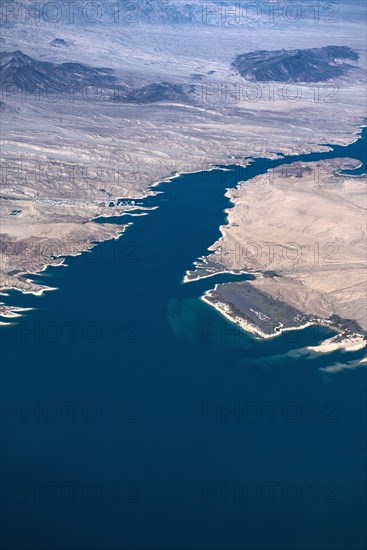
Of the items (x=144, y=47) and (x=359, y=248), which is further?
(x=144, y=47)

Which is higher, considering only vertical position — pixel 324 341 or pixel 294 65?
pixel 294 65

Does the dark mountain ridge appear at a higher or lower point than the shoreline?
higher

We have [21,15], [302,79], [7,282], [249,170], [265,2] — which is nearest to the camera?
[7,282]

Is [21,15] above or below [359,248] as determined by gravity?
above

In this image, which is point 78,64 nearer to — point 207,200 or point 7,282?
point 207,200

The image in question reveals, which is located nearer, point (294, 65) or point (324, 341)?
point (324, 341)

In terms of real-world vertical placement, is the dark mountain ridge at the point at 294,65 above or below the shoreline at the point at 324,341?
above

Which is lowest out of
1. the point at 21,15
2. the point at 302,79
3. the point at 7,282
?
the point at 7,282

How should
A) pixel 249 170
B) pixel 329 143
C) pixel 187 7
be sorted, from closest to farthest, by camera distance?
pixel 249 170
pixel 329 143
pixel 187 7

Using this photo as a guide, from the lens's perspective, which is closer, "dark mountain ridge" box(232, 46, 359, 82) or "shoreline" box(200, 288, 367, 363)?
"shoreline" box(200, 288, 367, 363)

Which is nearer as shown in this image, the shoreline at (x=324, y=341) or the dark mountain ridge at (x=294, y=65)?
the shoreline at (x=324, y=341)

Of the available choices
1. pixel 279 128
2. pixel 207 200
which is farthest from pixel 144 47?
pixel 207 200
